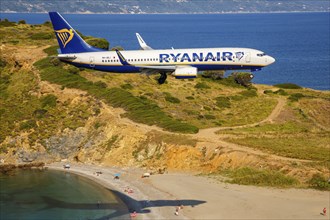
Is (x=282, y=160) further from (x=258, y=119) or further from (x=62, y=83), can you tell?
(x=62, y=83)

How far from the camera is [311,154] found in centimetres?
8325

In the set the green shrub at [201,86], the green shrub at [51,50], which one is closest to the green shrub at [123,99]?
the green shrub at [51,50]

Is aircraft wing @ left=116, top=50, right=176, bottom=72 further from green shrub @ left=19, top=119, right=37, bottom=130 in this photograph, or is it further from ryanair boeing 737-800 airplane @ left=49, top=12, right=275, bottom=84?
green shrub @ left=19, top=119, right=37, bottom=130

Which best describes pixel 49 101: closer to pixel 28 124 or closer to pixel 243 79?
pixel 28 124

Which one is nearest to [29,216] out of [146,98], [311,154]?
[311,154]

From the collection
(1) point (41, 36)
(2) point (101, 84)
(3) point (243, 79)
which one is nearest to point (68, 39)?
(2) point (101, 84)

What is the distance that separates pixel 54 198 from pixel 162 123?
25.6m

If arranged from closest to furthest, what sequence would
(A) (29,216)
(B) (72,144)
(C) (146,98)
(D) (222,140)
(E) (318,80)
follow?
1. (A) (29,216)
2. (D) (222,140)
3. (B) (72,144)
4. (C) (146,98)
5. (E) (318,80)

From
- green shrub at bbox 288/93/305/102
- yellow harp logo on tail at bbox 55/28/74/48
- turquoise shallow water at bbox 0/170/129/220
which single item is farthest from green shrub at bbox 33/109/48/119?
green shrub at bbox 288/93/305/102

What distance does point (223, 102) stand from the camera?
372 ft

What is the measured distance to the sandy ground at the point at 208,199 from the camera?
68.1m

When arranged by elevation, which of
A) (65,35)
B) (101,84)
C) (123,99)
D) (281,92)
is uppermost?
(65,35)

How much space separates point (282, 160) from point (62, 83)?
163ft

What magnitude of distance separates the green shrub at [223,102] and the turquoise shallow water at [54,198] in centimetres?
3477
